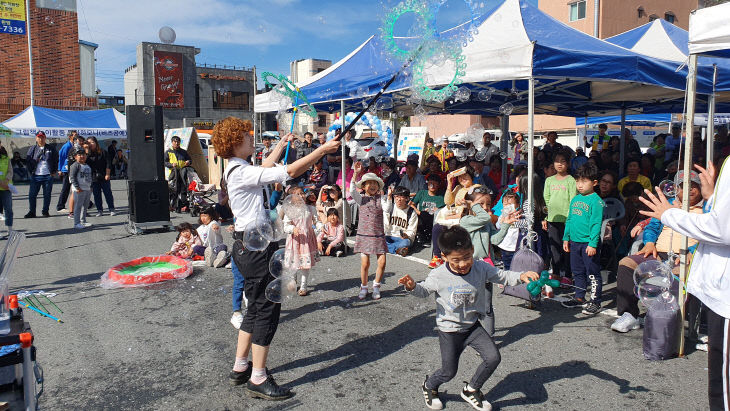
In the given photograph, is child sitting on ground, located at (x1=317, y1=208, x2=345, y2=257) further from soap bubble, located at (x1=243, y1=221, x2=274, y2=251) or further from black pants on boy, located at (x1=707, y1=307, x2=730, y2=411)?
black pants on boy, located at (x1=707, y1=307, x2=730, y2=411)

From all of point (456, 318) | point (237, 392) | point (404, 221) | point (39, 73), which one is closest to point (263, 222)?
point (237, 392)

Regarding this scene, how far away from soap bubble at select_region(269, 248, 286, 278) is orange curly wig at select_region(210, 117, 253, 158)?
78 cm

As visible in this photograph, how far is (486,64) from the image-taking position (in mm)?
5711

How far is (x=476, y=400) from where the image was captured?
3174 mm

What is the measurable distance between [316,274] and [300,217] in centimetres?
151

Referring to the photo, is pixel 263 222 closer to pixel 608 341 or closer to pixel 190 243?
pixel 608 341

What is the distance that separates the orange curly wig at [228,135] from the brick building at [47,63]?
32.4 meters

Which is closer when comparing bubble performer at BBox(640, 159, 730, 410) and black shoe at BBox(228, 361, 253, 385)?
bubble performer at BBox(640, 159, 730, 410)

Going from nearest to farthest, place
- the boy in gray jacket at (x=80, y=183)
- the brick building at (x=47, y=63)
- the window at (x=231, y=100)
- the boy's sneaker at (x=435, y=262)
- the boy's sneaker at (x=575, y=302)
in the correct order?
the boy's sneaker at (x=575, y=302)
the boy's sneaker at (x=435, y=262)
the boy in gray jacket at (x=80, y=183)
the brick building at (x=47, y=63)
the window at (x=231, y=100)

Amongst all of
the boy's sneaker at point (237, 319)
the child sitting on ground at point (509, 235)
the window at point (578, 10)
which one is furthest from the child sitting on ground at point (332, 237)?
the window at point (578, 10)

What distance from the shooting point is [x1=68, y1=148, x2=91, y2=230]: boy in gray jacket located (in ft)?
32.6

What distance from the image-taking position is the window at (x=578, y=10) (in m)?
31.5

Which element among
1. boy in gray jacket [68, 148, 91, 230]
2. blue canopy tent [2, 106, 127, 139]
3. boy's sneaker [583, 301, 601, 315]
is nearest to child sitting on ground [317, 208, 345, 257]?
boy's sneaker [583, 301, 601, 315]

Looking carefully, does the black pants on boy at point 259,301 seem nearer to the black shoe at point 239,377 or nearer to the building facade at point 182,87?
the black shoe at point 239,377
